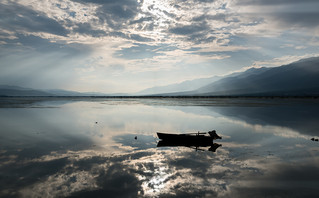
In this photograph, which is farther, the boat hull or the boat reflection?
the boat hull

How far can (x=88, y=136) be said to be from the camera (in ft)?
90.1

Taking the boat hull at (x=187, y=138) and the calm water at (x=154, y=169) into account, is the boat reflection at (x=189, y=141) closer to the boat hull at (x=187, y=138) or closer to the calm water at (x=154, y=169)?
the boat hull at (x=187, y=138)

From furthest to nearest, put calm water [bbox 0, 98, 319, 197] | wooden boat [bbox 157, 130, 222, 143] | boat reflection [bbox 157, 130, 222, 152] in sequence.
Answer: wooden boat [bbox 157, 130, 222, 143], boat reflection [bbox 157, 130, 222, 152], calm water [bbox 0, 98, 319, 197]

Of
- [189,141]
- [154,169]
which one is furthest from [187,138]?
[154,169]

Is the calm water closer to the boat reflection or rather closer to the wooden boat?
the boat reflection

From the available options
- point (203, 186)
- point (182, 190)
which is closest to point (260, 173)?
point (203, 186)

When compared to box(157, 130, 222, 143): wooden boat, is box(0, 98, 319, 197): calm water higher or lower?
lower

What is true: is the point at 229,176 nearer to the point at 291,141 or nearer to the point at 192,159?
the point at 192,159

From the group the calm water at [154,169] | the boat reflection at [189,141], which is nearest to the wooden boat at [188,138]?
the boat reflection at [189,141]

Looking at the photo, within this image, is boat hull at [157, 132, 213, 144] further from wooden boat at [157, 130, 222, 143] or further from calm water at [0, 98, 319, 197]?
calm water at [0, 98, 319, 197]

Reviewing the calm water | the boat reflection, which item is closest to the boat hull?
the boat reflection

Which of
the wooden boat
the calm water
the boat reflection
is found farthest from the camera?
the wooden boat

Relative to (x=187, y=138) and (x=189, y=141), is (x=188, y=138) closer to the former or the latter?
(x=187, y=138)

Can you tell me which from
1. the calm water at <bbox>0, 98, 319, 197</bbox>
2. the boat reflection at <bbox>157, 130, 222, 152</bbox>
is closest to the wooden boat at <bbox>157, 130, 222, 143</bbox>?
the boat reflection at <bbox>157, 130, 222, 152</bbox>
